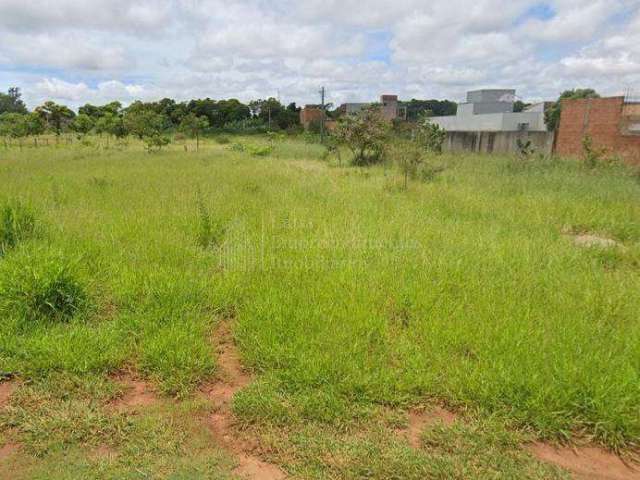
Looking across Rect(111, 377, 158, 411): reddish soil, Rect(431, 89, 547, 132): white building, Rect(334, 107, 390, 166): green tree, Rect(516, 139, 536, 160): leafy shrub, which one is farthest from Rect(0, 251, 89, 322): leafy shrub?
Rect(431, 89, 547, 132): white building

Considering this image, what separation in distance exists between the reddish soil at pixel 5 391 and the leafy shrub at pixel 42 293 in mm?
618

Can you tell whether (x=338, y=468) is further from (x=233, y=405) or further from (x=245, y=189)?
(x=245, y=189)

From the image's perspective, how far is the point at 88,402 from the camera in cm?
227

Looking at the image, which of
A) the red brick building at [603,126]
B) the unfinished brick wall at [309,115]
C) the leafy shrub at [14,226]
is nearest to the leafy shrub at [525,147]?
the red brick building at [603,126]

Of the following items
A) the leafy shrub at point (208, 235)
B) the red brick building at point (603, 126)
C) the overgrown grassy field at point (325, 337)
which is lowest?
the overgrown grassy field at point (325, 337)

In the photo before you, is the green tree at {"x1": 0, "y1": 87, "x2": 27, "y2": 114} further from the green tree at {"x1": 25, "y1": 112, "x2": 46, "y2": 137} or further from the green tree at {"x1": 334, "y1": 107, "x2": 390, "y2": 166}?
the green tree at {"x1": 334, "y1": 107, "x2": 390, "y2": 166}

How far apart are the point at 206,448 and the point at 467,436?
4.54 ft

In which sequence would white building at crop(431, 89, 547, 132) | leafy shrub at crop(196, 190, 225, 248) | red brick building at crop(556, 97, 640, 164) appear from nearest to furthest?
leafy shrub at crop(196, 190, 225, 248), red brick building at crop(556, 97, 640, 164), white building at crop(431, 89, 547, 132)

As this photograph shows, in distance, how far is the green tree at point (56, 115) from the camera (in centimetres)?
3085

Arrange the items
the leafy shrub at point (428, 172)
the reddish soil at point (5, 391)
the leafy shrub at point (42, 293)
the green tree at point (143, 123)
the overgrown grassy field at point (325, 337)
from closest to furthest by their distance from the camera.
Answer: the overgrown grassy field at point (325, 337)
the reddish soil at point (5, 391)
the leafy shrub at point (42, 293)
the leafy shrub at point (428, 172)
the green tree at point (143, 123)

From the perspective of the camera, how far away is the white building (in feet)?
95.5

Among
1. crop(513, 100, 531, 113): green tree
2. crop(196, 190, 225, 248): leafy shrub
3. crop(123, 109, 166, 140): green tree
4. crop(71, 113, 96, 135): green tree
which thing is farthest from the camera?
crop(513, 100, 531, 113): green tree

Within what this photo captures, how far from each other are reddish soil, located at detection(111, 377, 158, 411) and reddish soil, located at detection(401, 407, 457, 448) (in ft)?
5.03

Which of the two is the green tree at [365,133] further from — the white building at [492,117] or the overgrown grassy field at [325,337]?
the white building at [492,117]
